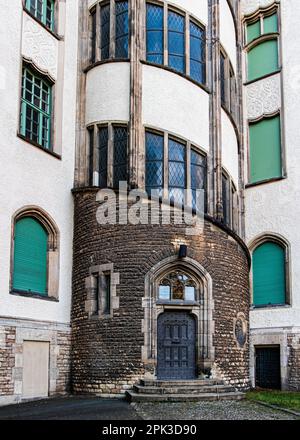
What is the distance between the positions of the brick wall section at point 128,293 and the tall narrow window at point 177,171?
116 centimetres

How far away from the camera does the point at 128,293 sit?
17.9 metres

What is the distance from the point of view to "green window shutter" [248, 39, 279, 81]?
24578 mm

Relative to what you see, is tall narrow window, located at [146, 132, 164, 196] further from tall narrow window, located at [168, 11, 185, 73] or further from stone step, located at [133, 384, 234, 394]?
stone step, located at [133, 384, 234, 394]

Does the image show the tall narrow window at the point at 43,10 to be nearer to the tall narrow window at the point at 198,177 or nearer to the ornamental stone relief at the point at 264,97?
the tall narrow window at the point at 198,177

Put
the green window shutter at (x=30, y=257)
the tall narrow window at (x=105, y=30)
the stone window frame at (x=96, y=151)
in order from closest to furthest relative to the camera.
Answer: the green window shutter at (x=30, y=257) < the stone window frame at (x=96, y=151) < the tall narrow window at (x=105, y=30)

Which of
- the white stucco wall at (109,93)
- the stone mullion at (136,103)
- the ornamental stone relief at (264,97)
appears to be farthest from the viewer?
the ornamental stone relief at (264,97)

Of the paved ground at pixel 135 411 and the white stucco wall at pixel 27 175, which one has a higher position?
the white stucco wall at pixel 27 175

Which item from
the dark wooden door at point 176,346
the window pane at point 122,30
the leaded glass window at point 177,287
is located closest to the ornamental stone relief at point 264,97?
the window pane at point 122,30

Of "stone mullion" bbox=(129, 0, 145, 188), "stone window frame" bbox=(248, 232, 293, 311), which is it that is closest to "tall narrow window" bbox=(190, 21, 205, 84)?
"stone mullion" bbox=(129, 0, 145, 188)

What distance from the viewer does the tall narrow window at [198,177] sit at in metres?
19.6

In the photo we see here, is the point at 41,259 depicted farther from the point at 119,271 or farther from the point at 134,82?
the point at 134,82

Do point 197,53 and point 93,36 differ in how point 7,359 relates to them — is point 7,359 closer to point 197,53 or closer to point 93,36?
point 93,36
